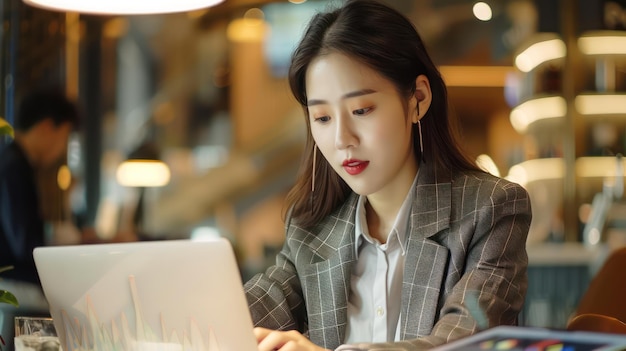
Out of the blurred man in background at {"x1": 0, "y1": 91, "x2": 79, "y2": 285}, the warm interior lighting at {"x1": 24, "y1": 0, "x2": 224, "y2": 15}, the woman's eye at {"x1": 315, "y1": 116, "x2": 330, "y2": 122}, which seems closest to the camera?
the woman's eye at {"x1": 315, "y1": 116, "x2": 330, "y2": 122}

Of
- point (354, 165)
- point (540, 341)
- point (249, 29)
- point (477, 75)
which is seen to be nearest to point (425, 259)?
point (354, 165)

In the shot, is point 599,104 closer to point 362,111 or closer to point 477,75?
point 477,75

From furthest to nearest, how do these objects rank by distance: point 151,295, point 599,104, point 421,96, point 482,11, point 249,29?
point 249,29
point 482,11
point 599,104
point 421,96
point 151,295

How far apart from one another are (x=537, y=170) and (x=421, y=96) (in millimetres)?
5278

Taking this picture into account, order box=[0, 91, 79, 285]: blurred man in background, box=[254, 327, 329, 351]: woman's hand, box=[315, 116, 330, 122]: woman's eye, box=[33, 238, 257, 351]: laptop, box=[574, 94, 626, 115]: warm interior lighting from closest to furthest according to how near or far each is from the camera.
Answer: box=[33, 238, 257, 351]: laptop → box=[254, 327, 329, 351]: woman's hand → box=[315, 116, 330, 122]: woman's eye → box=[0, 91, 79, 285]: blurred man in background → box=[574, 94, 626, 115]: warm interior lighting

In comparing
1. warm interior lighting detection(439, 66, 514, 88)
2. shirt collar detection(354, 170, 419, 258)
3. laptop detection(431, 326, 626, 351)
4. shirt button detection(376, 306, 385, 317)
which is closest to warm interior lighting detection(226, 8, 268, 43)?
warm interior lighting detection(439, 66, 514, 88)

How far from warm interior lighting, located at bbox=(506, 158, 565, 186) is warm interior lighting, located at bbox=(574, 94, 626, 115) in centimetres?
41

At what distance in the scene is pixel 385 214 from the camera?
1.96m

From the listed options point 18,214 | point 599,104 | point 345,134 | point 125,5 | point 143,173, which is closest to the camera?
point 345,134

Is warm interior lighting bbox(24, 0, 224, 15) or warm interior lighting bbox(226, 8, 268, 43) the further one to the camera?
warm interior lighting bbox(226, 8, 268, 43)

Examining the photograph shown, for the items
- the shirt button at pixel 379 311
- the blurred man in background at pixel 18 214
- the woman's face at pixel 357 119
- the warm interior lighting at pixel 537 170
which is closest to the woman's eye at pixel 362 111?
the woman's face at pixel 357 119

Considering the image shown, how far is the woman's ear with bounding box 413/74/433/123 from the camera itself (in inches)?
74.0

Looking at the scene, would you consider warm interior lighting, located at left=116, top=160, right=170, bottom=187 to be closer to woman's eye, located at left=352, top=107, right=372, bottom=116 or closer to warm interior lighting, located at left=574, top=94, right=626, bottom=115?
warm interior lighting, located at left=574, top=94, right=626, bottom=115

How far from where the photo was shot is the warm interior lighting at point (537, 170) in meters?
6.88
